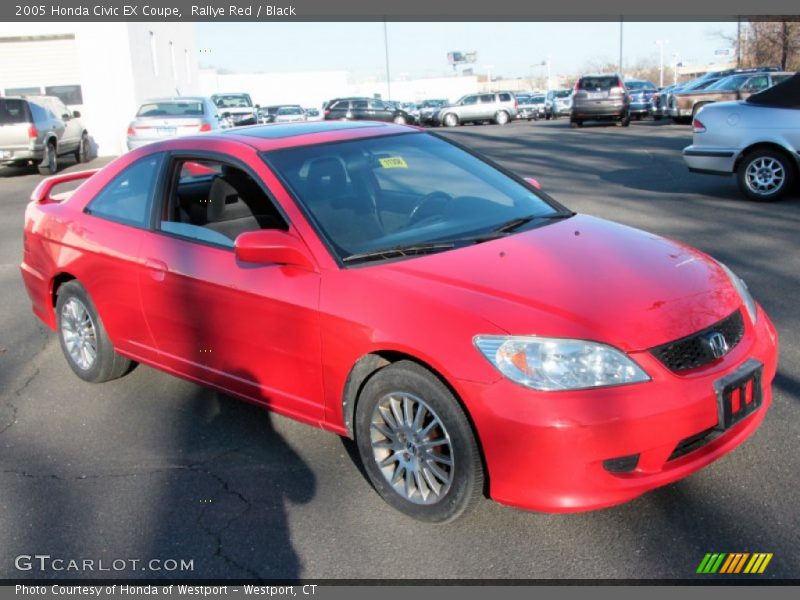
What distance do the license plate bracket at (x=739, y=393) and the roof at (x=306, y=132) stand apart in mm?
2367

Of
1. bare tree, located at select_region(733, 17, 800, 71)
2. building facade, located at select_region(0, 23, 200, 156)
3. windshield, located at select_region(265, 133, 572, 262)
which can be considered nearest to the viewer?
windshield, located at select_region(265, 133, 572, 262)

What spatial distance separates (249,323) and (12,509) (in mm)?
1359

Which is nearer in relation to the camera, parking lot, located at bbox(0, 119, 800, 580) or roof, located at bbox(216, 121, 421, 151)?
parking lot, located at bbox(0, 119, 800, 580)

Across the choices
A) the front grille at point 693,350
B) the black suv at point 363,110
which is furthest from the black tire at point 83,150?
the front grille at point 693,350

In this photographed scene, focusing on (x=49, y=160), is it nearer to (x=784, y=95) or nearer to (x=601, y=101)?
(x=784, y=95)

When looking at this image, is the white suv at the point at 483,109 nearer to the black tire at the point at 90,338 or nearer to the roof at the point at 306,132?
the roof at the point at 306,132

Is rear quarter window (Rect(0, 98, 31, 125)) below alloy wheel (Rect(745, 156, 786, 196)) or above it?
above

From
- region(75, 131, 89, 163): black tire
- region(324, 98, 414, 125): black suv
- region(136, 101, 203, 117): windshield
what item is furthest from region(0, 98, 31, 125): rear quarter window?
region(324, 98, 414, 125): black suv

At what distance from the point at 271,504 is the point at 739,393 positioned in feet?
6.66

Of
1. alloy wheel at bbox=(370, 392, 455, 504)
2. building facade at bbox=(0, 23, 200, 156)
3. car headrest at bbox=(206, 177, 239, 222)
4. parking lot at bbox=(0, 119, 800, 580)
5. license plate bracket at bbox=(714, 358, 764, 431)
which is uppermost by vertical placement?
building facade at bbox=(0, 23, 200, 156)

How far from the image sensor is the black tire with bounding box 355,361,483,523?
3309 mm

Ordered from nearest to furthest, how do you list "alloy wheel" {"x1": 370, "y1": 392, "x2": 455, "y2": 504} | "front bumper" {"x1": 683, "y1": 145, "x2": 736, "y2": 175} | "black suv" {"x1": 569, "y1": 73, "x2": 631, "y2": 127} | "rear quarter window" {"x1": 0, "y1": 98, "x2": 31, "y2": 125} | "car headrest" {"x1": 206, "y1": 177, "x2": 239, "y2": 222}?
1. "alloy wheel" {"x1": 370, "y1": 392, "x2": 455, "y2": 504}
2. "car headrest" {"x1": 206, "y1": 177, "x2": 239, "y2": 222}
3. "front bumper" {"x1": 683, "y1": 145, "x2": 736, "y2": 175}
4. "rear quarter window" {"x1": 0, "y1": 98, "x2": 31, "y2": 125}
5. "black suv" {"x1": 569, "y1": 73, "x2": 631, "y2": 127}

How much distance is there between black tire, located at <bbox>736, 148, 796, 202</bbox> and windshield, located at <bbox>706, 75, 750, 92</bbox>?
1527cm

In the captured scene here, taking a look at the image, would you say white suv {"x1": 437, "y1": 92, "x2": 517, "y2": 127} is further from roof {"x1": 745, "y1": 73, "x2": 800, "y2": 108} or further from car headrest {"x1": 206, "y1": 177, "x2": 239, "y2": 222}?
car headrest {"x1": 206, "y1": 177, "x2": 239, "y2": 222}
